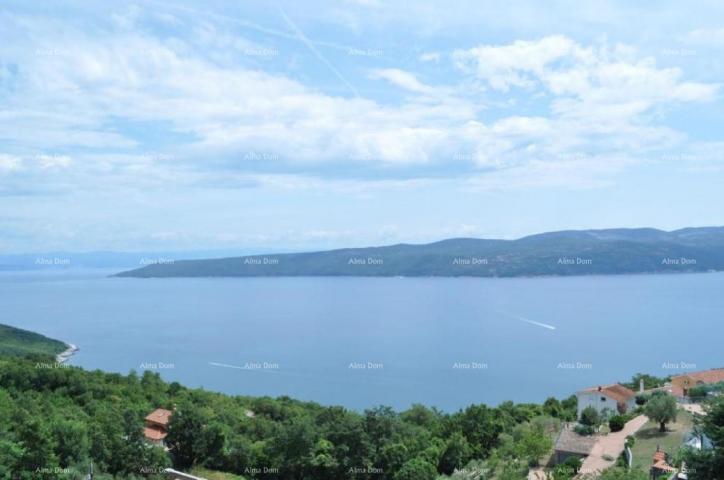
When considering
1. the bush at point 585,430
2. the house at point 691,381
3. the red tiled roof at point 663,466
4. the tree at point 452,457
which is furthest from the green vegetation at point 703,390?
the red tiled roof at point 663,466

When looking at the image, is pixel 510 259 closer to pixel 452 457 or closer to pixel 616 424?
pixel 616 424

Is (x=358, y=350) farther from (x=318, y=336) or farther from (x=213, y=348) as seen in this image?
(x=213, y=348)

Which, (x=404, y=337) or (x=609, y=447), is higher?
(x=609, y=447)

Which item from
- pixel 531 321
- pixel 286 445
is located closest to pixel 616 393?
pixel 286 445

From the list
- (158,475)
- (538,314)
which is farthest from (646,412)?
(538,314)

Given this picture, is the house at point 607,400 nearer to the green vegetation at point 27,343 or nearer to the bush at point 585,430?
the bush at point 585,430
